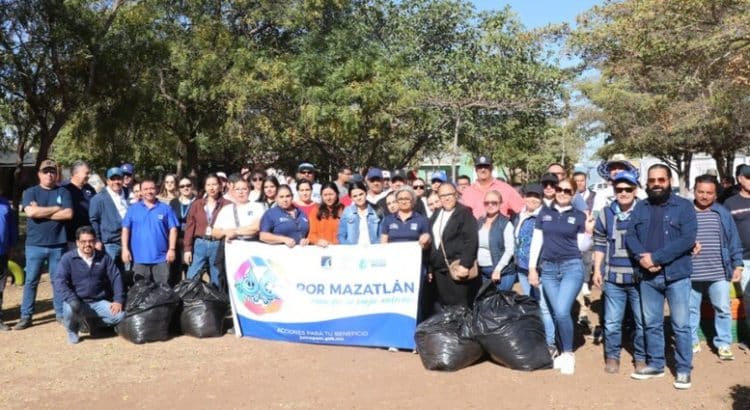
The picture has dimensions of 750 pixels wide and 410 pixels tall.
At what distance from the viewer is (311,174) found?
28.6ft

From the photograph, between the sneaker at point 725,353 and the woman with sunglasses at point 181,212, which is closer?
the sneaker at point 725,353

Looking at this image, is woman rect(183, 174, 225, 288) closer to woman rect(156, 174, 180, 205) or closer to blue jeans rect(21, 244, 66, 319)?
woman rect(156, 174, 180, 205)

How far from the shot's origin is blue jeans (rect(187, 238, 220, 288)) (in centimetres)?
770

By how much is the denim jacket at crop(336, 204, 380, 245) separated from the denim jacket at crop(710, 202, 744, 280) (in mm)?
3158

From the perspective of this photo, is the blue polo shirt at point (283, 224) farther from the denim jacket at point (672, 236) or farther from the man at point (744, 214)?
the man at point (744, 214)

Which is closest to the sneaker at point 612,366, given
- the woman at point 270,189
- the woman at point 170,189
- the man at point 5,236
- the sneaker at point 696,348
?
the sneaker at point 696,348

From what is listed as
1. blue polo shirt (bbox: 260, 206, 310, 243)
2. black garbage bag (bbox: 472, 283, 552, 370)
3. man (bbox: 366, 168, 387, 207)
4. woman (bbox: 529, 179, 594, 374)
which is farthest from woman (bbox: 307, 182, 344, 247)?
woman (bbox: 529, 179, 594, 374)

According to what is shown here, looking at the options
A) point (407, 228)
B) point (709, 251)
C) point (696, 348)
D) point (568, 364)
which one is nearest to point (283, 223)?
point (407, 228)

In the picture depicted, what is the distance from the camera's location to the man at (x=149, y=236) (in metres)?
7.53

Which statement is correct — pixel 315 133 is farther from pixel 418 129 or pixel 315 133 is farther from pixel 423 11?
pixel 423 11

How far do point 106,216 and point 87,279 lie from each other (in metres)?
1.05

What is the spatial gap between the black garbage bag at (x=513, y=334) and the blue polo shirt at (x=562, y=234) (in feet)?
1.69

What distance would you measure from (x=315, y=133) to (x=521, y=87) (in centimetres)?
609

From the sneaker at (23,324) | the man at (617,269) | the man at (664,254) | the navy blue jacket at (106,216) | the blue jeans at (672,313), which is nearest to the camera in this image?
the man at (664,254)
